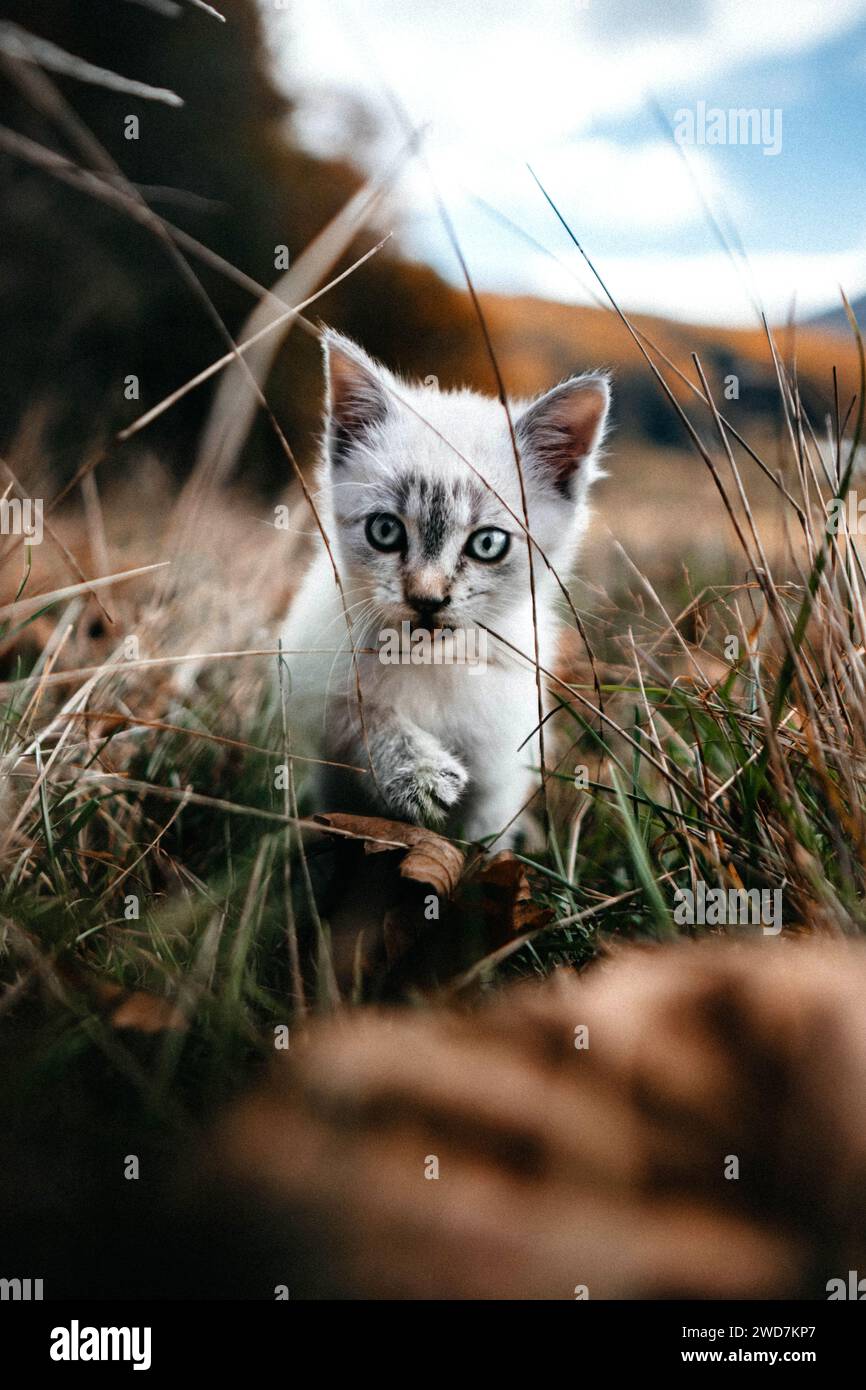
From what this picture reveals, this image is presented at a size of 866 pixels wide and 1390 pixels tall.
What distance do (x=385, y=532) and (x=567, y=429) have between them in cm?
30

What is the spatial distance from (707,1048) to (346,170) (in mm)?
2346

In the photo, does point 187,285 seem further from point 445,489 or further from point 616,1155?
point 616,1155

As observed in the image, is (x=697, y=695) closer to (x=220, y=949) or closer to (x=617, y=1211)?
(x=220, y=949)

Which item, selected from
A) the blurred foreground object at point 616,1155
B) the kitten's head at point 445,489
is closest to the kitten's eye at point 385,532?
the kitten's head at point 445,489

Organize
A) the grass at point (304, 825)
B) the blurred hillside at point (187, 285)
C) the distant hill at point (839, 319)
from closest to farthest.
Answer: the grass at point (304, 825) < the distant hill at point (839, 319) < the blurred hillside at point (187, 285)

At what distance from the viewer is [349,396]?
1.43m

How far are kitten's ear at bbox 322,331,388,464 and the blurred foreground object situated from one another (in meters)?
1.03

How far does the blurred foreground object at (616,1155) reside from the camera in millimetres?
500

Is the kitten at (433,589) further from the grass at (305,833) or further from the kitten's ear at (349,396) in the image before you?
the grass at (305,833)

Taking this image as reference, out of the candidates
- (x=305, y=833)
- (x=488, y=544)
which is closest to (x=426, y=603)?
(x=488, y=544)

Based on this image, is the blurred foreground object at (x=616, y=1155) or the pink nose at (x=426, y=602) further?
the pink nose at (x=426, y=602)

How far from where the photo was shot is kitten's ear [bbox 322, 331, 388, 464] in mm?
1370
